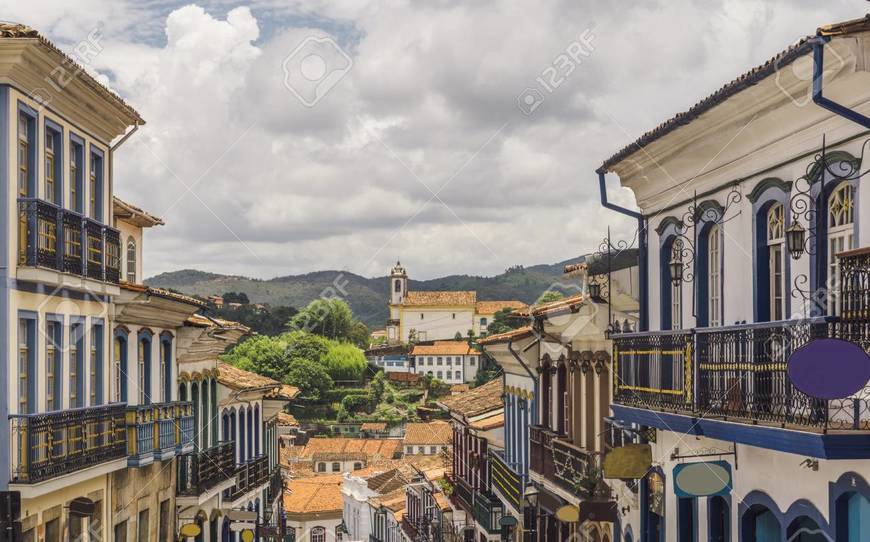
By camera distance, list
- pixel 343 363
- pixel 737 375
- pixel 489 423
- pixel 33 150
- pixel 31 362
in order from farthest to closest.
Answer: pixel 343 363 < pixel 489 423 < pixel 31 362 < pixel 33 150 < pixel 737 375

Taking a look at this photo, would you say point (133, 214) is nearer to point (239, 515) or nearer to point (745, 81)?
point (239, 515)

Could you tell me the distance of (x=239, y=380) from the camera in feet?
112

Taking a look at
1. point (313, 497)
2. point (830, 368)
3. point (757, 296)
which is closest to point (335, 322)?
point (313, 497)

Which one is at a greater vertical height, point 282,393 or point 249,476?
point 282,393

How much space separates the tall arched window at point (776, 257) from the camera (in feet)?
44.6

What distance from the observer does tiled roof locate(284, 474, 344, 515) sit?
243 ft

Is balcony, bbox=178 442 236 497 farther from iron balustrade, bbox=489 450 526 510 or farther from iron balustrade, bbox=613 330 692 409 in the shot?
iron balustrade, bbox=613 330 692 409

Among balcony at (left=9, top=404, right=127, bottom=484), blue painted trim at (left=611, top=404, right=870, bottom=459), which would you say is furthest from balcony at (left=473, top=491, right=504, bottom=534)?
blue painted trim at (left=611, top=404, right=870, bottom=459)

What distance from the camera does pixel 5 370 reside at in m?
16.9

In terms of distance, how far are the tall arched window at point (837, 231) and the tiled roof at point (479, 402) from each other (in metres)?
26.0

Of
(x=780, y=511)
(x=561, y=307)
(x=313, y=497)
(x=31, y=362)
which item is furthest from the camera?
(x=313, y=497)

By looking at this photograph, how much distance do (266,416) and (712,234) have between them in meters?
25.5

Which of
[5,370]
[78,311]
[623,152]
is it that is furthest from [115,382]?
[623,152]

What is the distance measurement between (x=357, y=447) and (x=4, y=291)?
94.2 metres
